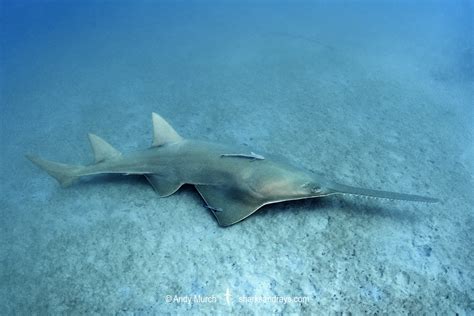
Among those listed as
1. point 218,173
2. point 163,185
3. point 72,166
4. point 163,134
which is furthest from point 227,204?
point 72,166

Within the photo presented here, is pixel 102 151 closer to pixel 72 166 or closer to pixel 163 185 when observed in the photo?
pixel 72 166

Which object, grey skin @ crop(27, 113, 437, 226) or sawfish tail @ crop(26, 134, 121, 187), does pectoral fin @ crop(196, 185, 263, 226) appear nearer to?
grey skin @ crop(27, 113, 437, 226)

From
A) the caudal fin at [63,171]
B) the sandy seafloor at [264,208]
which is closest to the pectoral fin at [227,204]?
the sandy seafloor at [264,208]

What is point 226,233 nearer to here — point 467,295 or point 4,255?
point 467,295

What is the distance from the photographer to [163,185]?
349cm

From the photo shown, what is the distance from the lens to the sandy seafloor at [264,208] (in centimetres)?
258

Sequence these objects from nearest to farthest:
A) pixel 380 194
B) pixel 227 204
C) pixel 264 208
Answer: pixel 380 194, pixel 227 204, pixel 264 208

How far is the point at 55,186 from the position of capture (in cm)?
404

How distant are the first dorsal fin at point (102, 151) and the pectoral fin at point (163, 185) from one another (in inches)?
22.2

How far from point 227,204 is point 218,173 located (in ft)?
1.15

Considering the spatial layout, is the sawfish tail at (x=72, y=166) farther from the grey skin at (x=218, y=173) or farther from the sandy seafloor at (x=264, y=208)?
the sandy seafloor at (x=264, y=208)

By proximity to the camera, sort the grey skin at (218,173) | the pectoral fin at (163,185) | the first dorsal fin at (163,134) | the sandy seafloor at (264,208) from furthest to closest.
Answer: the first dorsal fin at (163,134)
the pectoral fin at (163,185)
the grey skin at (218,173)
the sandy seafloor at (264,208)

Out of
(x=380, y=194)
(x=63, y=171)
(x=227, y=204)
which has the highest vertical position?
(x=380, y=194)

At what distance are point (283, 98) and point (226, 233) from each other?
362cm
